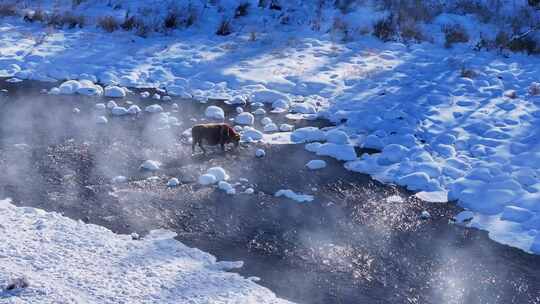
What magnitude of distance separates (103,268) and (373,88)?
25.6 feet

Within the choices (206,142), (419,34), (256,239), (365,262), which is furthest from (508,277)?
(419,34)

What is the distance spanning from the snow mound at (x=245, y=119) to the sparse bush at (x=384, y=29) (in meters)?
5.71

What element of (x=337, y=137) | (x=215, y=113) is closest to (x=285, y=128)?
(x=337, y=137)

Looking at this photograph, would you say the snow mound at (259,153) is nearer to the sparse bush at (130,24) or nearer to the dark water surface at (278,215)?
the dark water surface at (278,215)

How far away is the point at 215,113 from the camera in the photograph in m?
11.6

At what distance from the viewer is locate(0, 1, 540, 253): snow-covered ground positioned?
373 inches

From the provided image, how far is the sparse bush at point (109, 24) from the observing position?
16.1 m

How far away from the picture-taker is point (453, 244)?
311 inches

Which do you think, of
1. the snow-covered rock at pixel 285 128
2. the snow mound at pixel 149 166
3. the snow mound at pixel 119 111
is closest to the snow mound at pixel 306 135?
the snow-covered rock at pixel 285 128

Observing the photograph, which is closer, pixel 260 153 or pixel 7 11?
pixel 260 153

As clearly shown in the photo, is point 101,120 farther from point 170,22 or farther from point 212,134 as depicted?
point 170,22

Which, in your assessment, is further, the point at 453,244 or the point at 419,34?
the point at 419,34

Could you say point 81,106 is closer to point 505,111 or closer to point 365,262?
point 365,262

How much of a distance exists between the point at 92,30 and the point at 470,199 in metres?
10.8
